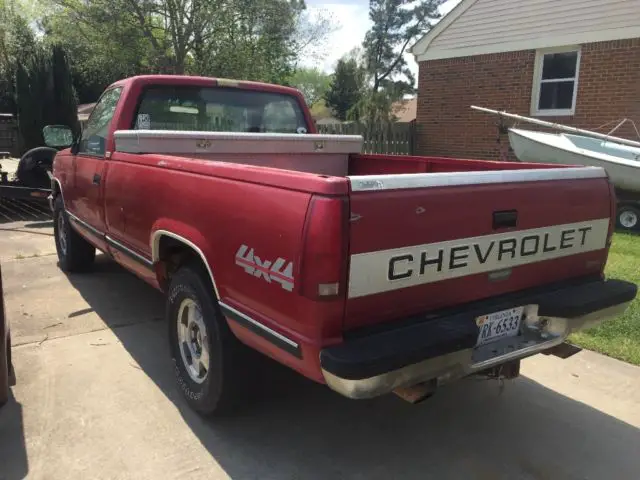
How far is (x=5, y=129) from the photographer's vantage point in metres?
18.9

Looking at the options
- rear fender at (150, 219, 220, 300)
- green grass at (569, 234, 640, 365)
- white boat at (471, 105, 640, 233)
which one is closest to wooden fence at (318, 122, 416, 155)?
white boat at (471, 105, 640, 233)

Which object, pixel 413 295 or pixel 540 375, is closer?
pixel 413 295

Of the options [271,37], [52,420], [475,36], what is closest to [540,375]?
[52,420]

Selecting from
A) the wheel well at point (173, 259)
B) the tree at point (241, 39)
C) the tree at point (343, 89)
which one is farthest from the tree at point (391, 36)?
the wheel well at point (173, 259)

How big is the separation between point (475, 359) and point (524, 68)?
37.4 ft

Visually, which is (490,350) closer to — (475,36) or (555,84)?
(555,84)

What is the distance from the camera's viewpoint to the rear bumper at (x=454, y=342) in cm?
218

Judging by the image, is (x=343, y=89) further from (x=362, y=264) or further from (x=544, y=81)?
(x=362, y=264)

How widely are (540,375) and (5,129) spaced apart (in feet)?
65.7

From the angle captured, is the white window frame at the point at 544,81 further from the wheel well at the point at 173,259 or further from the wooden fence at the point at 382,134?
the wheel well at the point at 173,259

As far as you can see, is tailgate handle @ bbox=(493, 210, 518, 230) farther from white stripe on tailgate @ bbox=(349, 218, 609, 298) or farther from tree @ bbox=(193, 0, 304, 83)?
tree @ bbox=(193, 0, 304, 83)

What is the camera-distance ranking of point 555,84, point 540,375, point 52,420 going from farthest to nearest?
point 555,84
point 540,375
point 52,420

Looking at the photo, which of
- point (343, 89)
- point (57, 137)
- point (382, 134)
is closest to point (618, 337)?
point (57, 137)

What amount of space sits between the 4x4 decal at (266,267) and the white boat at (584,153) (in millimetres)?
7136
